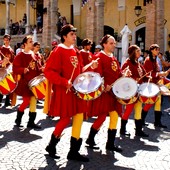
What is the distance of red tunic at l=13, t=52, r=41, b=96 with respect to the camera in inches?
276

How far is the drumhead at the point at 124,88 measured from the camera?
5566 millimetres

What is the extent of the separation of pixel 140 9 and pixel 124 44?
5895 mm

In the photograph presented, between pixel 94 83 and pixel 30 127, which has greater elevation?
pixel 94 83

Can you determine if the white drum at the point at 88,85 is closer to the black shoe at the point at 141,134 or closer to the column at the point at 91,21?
the black shoe at the point at 141,134

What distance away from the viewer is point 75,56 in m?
5.09

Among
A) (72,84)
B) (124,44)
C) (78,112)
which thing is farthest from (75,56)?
(124,44)

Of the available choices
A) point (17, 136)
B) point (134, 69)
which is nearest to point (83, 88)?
point (134, 69)

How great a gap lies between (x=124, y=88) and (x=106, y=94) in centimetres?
34

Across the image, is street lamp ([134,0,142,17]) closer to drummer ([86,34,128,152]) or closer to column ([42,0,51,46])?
column ([42,0,51,46])

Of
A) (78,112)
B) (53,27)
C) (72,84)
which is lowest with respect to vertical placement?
(78,112)

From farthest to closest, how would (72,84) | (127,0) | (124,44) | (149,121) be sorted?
(127,0) → (124,44) → (149,121) → (72,84)

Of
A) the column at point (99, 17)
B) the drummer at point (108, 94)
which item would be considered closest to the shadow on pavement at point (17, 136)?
the drummer at point (108, 94)

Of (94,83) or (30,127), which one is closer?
(94,83)

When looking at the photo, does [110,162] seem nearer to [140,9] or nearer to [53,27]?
[140,9]
